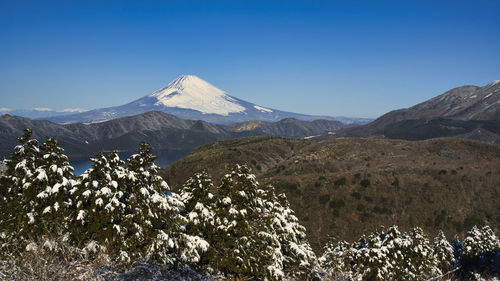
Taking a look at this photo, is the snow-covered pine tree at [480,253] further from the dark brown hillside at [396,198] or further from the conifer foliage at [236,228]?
the conifer foliage at [236,228]

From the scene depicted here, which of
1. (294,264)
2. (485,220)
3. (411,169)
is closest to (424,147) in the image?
(411,169)

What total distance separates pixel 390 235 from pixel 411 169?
214 feet

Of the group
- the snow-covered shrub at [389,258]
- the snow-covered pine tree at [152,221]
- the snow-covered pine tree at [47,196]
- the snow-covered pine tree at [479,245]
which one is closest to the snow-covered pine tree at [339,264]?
the snow-covered shrub at [389,258]

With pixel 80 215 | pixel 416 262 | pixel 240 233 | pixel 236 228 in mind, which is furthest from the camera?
pixel 416 262

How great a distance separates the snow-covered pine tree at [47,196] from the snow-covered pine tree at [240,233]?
874 cm

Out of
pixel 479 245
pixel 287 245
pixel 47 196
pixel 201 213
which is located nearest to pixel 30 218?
pixel 47 196

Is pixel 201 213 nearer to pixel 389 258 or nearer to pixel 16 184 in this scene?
pixel 16 184

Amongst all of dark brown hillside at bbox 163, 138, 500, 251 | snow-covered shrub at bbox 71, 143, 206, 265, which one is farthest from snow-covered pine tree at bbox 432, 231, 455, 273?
snow-covered shrub at bbox 71, 143, 206, 265

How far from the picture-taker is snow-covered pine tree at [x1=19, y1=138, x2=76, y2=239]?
50.4 feet

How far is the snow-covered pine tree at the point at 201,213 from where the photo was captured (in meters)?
17.8

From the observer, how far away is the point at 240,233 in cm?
1800

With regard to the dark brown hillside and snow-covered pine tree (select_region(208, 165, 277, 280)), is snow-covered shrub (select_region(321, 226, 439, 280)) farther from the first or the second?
the dark brown hillside

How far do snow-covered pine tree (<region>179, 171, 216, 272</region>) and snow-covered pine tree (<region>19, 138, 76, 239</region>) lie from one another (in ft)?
22.3

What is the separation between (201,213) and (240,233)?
2.74m
